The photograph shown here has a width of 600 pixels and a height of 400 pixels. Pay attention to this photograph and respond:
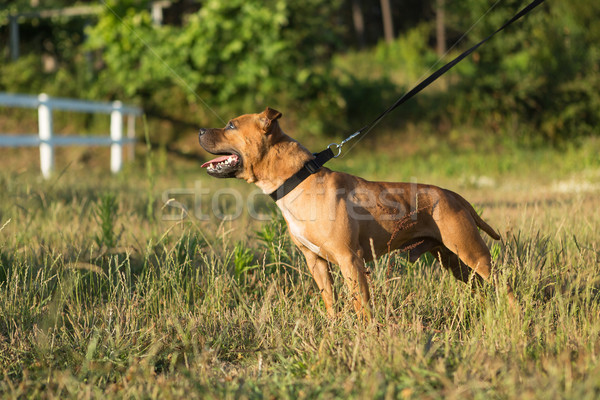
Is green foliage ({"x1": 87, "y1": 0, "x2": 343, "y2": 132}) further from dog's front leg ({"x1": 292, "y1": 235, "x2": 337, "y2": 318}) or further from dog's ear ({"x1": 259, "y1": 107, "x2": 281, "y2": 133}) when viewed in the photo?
dog's front leg ({"x1": 292, "y1": 235, "x2": 337, "y2": 318})

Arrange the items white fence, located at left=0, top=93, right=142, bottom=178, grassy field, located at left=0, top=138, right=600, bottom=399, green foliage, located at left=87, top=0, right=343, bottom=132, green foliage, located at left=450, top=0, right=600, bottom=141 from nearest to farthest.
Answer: grassy field, located at left=0, top=138, right=600, bottom=399, white fence, located at left=0, top=93, right=142, bottom=178, green foliage, located at left=87, top=0, right=343, bottom=132, green foliage, located at left=450, top=0, right=600, bottom=141

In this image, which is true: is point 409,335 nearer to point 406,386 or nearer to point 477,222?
point 406,386

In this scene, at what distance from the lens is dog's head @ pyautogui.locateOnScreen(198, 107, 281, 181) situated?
3.53 m

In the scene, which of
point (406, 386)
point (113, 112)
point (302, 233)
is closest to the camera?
point (406, 386)

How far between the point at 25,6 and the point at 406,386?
20254mm

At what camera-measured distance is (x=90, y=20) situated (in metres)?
19.7

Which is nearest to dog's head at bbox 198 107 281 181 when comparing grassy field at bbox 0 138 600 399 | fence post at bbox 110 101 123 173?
grassy field at bbox 0 138 600 399

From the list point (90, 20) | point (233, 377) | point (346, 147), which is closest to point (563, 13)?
point (346, 147)

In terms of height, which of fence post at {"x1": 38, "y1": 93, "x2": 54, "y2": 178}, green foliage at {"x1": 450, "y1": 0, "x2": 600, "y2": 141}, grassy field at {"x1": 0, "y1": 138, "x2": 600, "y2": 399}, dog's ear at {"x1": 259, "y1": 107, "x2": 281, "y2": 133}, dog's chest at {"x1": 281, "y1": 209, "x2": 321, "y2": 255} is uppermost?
green foliage at {"x1": 450, "y1": 0, "x2": 600, "y2": 141}

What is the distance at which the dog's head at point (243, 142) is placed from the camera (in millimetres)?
3531

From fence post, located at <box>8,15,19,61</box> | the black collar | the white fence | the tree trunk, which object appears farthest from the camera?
the tree trunk

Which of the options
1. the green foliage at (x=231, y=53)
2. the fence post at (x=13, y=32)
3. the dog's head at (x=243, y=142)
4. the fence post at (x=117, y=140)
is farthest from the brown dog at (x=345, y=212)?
the fence post at (x=13, y=32)

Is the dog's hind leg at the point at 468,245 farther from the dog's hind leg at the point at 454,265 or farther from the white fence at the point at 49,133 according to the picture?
the white fence at the point at 49,133

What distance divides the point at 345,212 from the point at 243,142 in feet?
2.78
